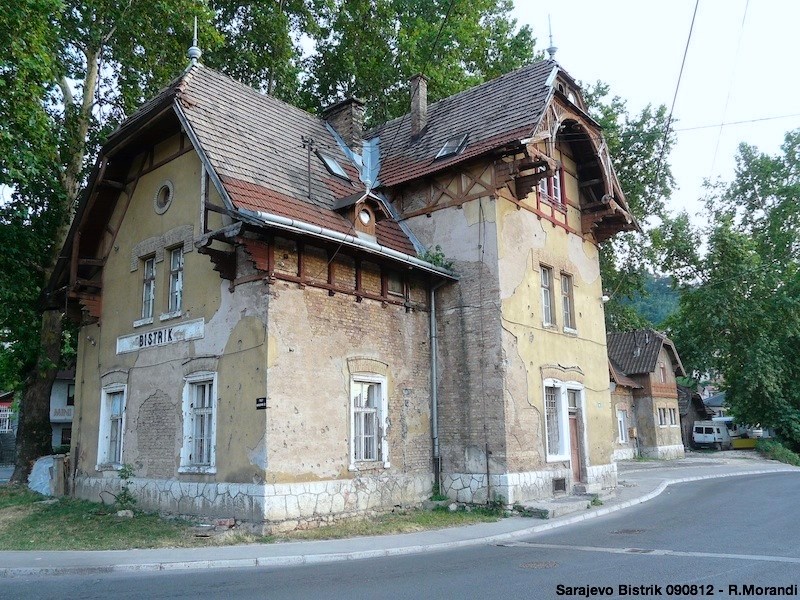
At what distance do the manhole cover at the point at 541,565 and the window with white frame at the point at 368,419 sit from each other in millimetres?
5185

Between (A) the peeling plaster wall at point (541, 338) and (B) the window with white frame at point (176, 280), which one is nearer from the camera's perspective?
(B) the window with white frame at point (176, 280)

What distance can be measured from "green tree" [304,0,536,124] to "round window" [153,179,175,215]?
44.6ft

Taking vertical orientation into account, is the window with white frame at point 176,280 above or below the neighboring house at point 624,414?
above

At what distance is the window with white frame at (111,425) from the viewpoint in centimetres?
1533

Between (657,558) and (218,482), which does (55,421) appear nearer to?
(218,482)

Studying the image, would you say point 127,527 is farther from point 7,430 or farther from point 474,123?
point 7,430

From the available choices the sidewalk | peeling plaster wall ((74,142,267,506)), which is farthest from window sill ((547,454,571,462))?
peeling plaster wall ((74,142,267,506))

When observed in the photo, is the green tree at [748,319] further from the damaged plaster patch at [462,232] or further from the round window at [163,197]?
the round window at [163,197]

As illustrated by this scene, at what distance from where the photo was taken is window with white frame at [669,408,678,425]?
1552 inches

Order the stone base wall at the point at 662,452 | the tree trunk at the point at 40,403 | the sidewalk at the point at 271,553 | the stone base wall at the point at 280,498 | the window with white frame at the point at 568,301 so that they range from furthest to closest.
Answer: the stone base wall at the point at 662,452 → the tree trunk at the point at 40,403 → the window with white frame at the point at 568,301 → the stone base wall at the point at 280,498 → the sidewalk at the point at 271,553

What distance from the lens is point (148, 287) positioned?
605 inches

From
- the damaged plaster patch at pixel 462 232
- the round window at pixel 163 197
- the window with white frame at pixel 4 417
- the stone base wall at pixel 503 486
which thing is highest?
the round window at pixel 163 197

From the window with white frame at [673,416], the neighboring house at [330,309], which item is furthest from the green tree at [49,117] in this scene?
the window with white frame at [673,416]

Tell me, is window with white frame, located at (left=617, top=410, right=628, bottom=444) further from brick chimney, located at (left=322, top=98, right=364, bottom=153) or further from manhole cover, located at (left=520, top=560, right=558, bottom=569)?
manhole cover, located at (left=520, top=560, right=558, bottom=569)
